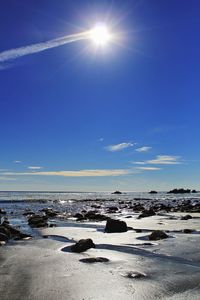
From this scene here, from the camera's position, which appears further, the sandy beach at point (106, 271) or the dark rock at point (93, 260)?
the dark rock at point (93, 260)

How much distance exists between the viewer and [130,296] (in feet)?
26.5

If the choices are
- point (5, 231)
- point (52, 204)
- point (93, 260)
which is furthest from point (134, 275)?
point (52, 204)

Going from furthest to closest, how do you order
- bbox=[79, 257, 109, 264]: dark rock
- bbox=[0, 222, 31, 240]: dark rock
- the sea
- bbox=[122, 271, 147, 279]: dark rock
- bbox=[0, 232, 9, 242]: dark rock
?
the sea
bbox=[0, 222, 31, 240]: dark rock
bbox=[0, 232, 9, 242]: dark rock
bbox=[79, 257, 109, 264]: dark rock
bbox=[122, 271, 147, 279]: dark rock

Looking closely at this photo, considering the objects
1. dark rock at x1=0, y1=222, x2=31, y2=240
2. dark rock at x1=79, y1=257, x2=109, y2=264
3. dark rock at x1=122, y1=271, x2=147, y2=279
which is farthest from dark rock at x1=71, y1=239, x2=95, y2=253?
dark rock at x1=0, y1=222, x2=31, y2=240

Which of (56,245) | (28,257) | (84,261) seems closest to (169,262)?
(84,261)

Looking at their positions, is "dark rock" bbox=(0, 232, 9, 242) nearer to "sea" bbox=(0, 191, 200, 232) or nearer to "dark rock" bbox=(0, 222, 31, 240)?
"dark rock" bbox=(0, 222, 31, 240)

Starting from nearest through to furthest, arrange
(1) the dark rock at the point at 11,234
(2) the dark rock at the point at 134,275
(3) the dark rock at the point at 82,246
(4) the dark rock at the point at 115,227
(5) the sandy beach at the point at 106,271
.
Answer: (5) the sandy beach at the point at 106,271
(2) the dark rock at the point at 134,275
(3) the dark rock at the point at 82,246
(1) the dark rock at the point at 11,234
(4) the dark rock at the point at 115,227

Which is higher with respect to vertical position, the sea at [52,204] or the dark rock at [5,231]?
the sea at [52,204]

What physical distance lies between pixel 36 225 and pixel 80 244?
14.0 meters

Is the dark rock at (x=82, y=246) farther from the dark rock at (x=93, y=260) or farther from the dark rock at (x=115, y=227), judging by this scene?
the dark rock at (x=115, y=227)

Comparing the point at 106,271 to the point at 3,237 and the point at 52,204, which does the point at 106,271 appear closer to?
the point at 3,237

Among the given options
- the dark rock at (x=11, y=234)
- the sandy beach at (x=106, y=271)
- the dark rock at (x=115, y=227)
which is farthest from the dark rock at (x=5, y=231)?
the dark rock at (x=115, y=227)

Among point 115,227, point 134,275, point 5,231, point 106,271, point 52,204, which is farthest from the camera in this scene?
point 52,204

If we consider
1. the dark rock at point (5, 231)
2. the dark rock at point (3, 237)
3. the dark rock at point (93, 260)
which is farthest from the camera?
the dark rock at point (5, 231)
